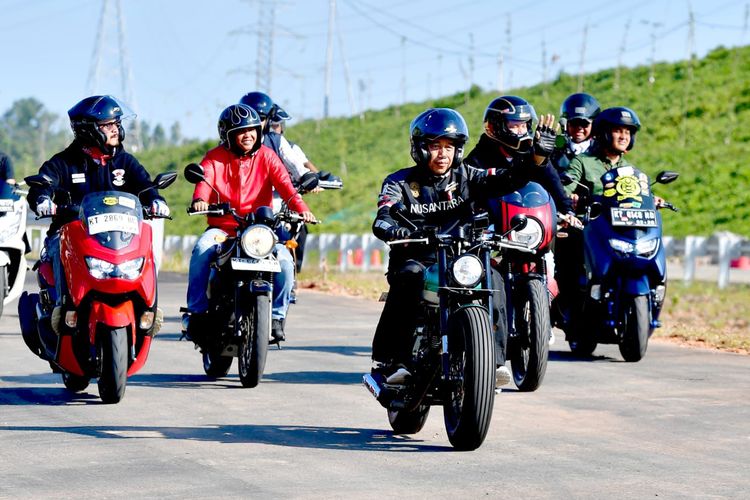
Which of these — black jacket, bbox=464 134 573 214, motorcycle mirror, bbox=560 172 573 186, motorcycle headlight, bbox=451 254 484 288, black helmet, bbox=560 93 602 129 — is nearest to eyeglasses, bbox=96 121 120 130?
black jacket, bbox=464 134 573 214

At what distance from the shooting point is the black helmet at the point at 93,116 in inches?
384

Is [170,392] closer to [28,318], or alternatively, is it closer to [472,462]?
[28,318]

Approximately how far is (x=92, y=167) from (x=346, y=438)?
3.24m

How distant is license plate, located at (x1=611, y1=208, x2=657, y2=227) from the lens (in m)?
12.2

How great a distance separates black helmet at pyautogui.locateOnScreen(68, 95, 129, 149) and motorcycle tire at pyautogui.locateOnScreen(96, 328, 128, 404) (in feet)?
5.44

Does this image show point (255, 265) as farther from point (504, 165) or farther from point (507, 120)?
point (507, 120)

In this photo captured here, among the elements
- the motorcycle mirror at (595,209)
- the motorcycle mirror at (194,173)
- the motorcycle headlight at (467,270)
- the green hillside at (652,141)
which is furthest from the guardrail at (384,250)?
the green hillside at (652,141)

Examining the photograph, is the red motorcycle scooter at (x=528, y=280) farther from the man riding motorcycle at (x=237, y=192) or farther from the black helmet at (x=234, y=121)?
the black helmet at (x=234, y=121)

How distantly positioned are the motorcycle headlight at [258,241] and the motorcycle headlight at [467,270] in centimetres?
310

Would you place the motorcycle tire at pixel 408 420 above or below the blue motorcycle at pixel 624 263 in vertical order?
below

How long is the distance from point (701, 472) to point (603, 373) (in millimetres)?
4602

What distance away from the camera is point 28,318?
967 cm

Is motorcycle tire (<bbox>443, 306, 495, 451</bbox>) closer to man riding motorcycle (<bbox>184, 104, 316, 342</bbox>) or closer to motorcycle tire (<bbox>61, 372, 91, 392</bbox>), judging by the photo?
motorcycle tire (<bbox>61, 372, 91, 392</bbox>)

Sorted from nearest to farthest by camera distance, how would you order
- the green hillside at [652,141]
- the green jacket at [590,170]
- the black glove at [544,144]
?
the black glove at [544,144] < the green jacket at [590,170] < the green hillside at [652,141]
